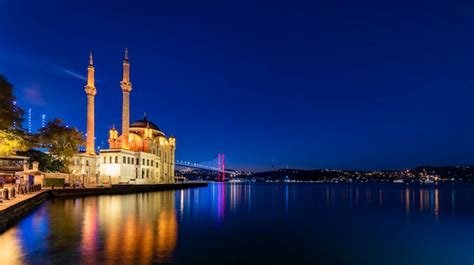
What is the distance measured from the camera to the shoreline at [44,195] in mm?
19844

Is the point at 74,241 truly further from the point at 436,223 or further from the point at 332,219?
the point at 436,223

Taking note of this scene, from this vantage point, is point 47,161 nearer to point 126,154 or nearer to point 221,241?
point 126,154

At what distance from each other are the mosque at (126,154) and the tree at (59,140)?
353 cm

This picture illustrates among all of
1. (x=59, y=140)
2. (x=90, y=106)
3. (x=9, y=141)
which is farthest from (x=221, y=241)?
(x=90, y=106)

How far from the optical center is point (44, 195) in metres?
37.4

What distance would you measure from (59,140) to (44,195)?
15471 mm

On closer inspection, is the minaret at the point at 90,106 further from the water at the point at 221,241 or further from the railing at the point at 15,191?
the water at the point at 221,241

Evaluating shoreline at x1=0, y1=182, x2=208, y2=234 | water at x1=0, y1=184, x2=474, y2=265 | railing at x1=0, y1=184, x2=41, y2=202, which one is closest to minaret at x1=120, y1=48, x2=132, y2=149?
shoreline at x1=0, y1=182, x2=208, y2=234

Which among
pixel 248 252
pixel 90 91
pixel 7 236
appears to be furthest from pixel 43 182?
pixel 248 252

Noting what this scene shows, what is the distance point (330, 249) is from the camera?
17.2 metres

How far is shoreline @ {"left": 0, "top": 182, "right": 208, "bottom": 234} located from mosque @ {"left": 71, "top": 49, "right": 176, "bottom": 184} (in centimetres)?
369

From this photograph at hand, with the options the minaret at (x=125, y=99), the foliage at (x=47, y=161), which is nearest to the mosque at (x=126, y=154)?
the minaret at (x=125, y=99)

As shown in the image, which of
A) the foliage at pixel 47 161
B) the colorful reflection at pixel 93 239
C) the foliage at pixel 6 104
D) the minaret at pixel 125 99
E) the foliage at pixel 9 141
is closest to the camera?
the colorful reflection at pixel 93 239

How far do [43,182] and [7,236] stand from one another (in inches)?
1166
